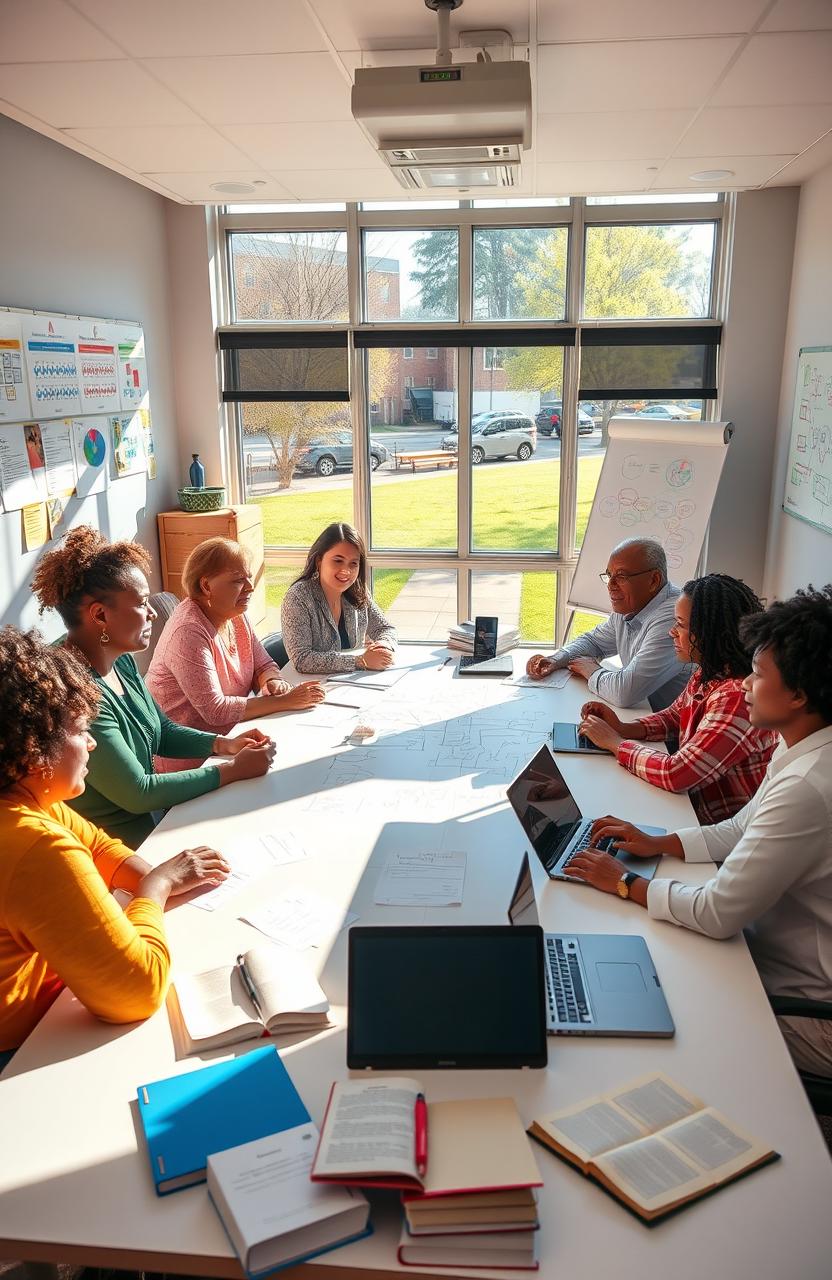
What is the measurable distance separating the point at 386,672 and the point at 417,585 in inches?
105

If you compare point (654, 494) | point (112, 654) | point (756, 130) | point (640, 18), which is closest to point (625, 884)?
point (112, 654)

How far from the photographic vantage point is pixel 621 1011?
167 cm

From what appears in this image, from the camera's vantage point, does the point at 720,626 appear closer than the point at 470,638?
Yes

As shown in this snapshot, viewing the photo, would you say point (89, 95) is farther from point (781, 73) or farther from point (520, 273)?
point (520, 273)

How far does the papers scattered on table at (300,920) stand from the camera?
6.26 ft

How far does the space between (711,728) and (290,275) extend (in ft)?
15.5

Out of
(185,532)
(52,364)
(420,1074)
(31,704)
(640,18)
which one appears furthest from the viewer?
(185,532)

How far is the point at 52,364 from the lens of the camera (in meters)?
4.48

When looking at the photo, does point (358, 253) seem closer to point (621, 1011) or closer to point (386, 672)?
point (386, 672)

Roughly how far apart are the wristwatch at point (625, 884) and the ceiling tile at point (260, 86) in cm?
278

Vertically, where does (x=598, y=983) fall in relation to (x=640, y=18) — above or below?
below

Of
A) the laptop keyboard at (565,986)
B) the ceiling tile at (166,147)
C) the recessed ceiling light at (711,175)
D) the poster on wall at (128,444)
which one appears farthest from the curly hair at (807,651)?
the poster on wall at (128,444)

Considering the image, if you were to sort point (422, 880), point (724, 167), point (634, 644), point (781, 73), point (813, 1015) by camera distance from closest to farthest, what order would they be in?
point (813, 1015) < point (422, 880) < point (781, 73) < point (634, 644) < point (724, 167)

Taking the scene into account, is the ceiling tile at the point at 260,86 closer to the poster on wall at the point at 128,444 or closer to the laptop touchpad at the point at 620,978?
the poster on wall at the point at 128,444
